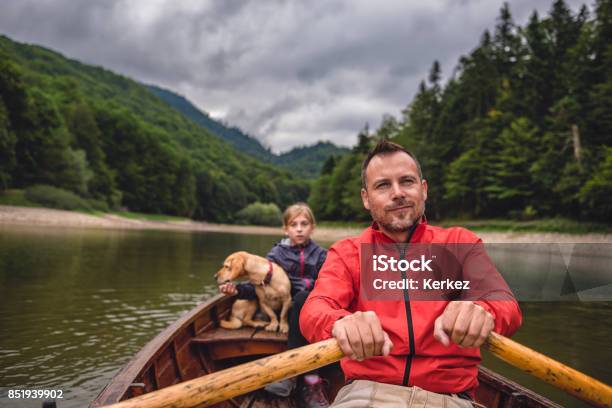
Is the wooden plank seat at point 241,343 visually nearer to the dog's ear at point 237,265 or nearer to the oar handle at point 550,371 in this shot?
the dog's ear at point 237,265

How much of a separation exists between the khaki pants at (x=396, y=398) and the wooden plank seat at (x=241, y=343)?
9.60 ft

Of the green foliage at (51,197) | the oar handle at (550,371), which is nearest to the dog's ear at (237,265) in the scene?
the oar handle at (550,371)

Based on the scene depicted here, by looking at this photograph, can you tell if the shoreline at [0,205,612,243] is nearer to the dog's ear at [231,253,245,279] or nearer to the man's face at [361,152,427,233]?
the dog's ear at [231,253,245,279]

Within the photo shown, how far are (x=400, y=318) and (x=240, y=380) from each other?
31.9 inches

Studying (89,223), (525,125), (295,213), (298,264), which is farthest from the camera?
(89,223)

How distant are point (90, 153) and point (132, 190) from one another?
1039 cm

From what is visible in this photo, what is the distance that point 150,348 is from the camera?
3703mm

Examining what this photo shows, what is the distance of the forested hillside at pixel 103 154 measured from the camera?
46.7 m

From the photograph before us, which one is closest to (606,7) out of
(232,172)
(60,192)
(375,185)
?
(375,185)

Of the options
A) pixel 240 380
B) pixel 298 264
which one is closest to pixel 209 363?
pixel 298 264

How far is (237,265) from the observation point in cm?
502

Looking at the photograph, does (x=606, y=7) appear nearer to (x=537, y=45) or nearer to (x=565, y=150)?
(x=537, y=45)

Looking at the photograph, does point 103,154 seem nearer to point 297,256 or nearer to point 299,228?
point 297,256

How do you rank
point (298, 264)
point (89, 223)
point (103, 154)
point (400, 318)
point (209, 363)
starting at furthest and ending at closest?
1. point (103, 154)
2. point (89, 223)
3. point (298, 264)
4. point (209, 363)
5. point (400, 318)
